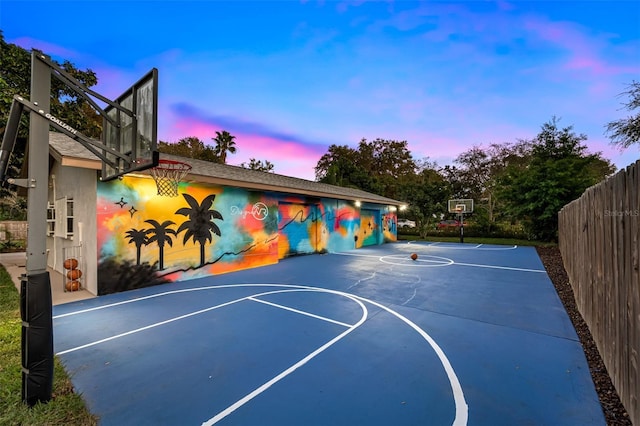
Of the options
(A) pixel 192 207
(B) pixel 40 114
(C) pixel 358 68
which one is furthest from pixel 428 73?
(B) pixel 40 114

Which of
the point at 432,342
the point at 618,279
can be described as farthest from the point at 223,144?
the point at 618,279

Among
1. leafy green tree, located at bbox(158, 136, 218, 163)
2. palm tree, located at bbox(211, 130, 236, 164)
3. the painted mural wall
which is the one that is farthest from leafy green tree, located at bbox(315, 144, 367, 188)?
the painted mural wall

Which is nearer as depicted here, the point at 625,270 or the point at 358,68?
the point at 625,270

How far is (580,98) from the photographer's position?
1226 centimetres

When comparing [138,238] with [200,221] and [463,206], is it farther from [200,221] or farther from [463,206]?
[463,206]

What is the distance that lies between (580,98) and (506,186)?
702 cm

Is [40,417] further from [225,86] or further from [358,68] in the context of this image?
[358,68]

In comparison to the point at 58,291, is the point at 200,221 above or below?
above

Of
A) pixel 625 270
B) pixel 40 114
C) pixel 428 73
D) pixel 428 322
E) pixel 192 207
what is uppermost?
pixel 428 73

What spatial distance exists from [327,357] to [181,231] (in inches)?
239

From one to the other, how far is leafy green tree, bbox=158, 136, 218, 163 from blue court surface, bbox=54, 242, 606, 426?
25001 mm

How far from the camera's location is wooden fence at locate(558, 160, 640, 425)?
2154 millimetres

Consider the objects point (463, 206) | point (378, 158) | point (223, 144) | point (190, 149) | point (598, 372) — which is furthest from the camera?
point (378, 158)

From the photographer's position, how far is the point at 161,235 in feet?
24.2
